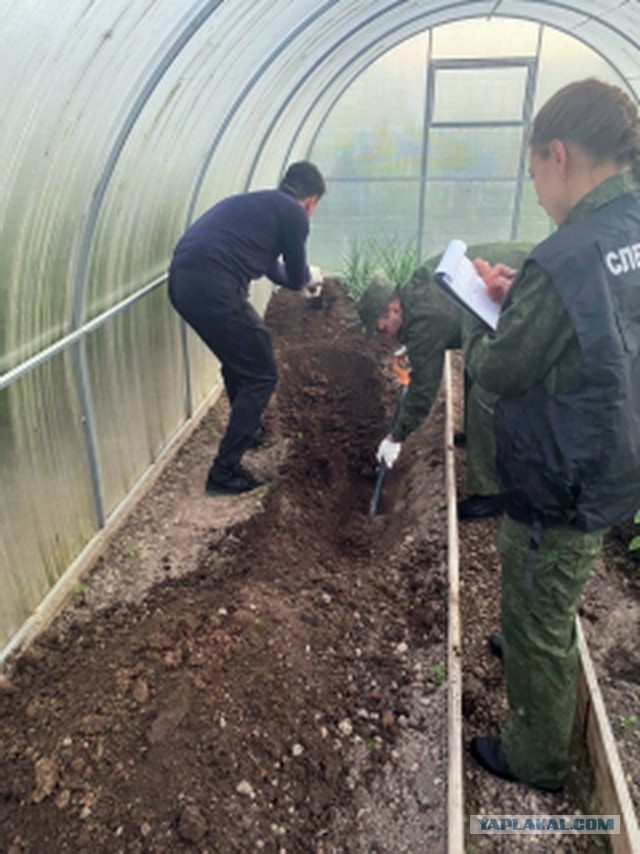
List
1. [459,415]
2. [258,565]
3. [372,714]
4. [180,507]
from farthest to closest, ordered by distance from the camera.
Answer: [459,415] → [180,507] → [258,565] → [372,714]

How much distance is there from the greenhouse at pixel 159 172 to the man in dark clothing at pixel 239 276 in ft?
1.26

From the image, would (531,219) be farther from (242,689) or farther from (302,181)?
(242,689)

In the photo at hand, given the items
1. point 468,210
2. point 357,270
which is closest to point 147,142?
point 357,270

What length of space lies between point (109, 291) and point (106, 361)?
0.39m

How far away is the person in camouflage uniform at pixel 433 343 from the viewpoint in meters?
3.76

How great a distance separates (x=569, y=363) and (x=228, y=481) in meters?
2.98

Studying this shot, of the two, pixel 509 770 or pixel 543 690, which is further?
pixel 509 770

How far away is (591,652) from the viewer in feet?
10.8

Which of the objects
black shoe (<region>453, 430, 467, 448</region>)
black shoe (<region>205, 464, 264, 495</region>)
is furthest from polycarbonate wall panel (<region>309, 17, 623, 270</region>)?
black shoe (<region>205, 464, 264, 495</region>)

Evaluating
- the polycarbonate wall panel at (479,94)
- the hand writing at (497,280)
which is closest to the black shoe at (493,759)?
the hand writing at (497,280)

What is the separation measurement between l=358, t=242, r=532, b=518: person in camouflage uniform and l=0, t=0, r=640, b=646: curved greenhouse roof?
1477 mm

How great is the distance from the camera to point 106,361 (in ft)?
13.1

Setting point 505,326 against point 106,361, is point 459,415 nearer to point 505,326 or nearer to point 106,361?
point 106,361

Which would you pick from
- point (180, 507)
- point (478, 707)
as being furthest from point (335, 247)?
point (478, 707)
